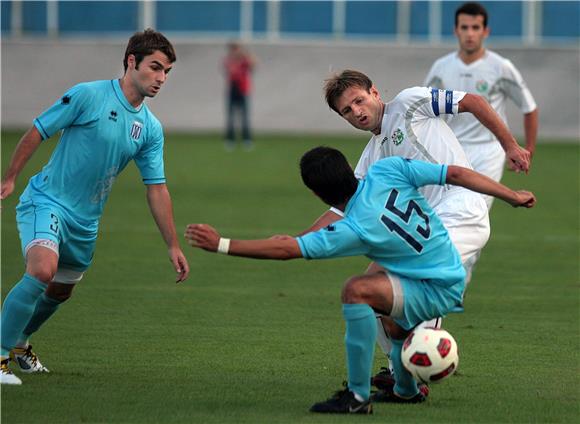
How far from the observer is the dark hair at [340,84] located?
6.92 metres

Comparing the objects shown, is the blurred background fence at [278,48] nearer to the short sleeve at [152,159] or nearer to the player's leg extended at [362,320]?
the short sleeve at [152,159]

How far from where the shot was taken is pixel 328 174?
6.24 m

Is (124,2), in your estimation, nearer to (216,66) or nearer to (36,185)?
(216,66)

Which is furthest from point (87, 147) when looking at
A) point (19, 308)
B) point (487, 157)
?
point (487, 157)

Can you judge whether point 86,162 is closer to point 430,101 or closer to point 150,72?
point 150,72

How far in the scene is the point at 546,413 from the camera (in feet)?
21.4

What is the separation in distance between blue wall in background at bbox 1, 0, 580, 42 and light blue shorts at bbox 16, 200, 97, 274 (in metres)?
30.2

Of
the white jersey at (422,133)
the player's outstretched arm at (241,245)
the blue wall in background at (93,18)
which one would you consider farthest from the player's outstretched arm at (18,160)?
the blue wall in background at (93,18)

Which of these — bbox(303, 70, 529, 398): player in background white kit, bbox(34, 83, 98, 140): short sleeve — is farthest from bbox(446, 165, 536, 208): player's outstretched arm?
bbox(34, 83, 98, 140): short sleeve

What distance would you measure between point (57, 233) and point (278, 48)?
2813 cm

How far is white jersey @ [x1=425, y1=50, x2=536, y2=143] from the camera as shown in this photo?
10.6 metres

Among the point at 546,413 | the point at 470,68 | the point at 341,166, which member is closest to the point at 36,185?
the point at 341,166

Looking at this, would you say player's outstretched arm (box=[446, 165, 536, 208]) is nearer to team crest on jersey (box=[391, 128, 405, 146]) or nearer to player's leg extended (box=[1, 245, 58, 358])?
team crest on jersey (box=[391, 128, 405, 146])

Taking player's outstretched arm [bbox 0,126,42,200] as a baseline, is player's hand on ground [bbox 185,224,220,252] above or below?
below
